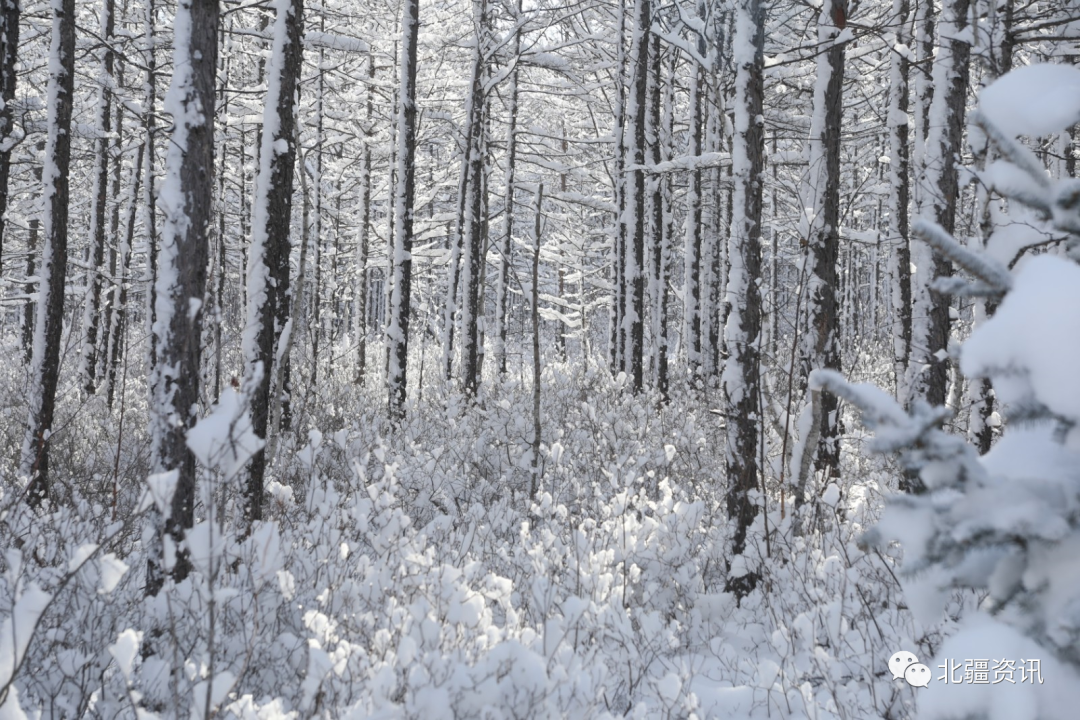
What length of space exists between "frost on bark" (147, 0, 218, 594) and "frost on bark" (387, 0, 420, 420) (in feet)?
20.4

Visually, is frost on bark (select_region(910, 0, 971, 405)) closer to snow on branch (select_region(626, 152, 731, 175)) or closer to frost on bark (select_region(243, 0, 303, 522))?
snow on branch (select_region(626, 152, 731, 175))

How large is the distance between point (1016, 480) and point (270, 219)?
18.4 ft

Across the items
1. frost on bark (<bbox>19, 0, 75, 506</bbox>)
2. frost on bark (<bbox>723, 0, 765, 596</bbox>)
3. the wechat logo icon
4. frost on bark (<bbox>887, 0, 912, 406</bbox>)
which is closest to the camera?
the wechat logo icon

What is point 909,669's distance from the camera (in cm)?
278

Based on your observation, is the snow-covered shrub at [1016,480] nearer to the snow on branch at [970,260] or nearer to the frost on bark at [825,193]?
the snow on branch at [970,260]

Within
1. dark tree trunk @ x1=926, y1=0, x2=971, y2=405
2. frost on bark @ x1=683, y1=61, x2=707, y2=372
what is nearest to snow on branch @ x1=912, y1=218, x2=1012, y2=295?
dark tree trunk @ x1=926, y1=0, x2=971, y2=405

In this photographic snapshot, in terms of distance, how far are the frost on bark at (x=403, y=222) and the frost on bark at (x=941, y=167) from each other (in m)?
6.65

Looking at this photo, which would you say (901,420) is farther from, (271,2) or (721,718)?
(271,2)

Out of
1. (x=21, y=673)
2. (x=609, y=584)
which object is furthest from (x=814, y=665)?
(x=21, y=673)

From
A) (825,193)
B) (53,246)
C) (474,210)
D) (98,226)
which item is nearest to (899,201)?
(825,193)

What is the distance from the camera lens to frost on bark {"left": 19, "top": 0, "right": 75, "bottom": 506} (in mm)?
6521

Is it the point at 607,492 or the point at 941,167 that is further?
the point at 607,492

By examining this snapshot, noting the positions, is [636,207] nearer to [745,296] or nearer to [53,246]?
[745,296]

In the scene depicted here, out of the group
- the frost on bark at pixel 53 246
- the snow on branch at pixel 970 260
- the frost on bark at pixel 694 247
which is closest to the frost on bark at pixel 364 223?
the frost on bark at pixel 694 247
